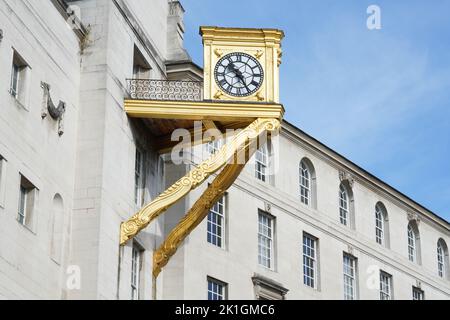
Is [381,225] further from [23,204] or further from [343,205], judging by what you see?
[23,204]

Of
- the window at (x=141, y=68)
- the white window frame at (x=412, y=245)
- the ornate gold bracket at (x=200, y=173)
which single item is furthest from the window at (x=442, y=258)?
the ornate gold bracket at (x=200, y=173)

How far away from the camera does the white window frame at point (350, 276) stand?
5031 centimetres

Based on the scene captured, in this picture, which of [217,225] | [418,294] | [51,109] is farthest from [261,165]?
[51,109]

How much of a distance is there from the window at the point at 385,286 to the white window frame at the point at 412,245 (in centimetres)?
273

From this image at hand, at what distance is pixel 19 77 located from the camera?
107 ft

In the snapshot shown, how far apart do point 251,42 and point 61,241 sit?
771 cm

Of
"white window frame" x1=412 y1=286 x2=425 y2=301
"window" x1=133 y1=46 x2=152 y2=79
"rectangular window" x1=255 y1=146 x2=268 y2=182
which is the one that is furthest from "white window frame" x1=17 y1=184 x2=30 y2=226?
"white window frame" x1=412 y1=286 x2=425 y2=301

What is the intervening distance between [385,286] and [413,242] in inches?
165

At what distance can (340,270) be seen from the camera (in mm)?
49812

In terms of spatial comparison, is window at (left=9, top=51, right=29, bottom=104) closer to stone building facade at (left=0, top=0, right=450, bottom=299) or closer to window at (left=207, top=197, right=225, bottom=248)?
stone building facade at (left=0, top=0, right=450, bottom=299)

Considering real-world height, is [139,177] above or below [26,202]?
above

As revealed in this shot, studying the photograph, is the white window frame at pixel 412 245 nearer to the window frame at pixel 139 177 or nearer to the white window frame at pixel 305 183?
the white window frame at pixel 305 183
